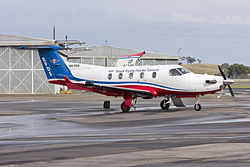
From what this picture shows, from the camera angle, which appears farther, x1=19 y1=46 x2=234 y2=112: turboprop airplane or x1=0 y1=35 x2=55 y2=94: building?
x1=0 y1=35 x2=55 y2=94: building

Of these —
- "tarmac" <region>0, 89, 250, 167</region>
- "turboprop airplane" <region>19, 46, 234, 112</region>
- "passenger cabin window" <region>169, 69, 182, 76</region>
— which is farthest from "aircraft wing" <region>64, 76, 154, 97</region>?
"tarmac" <region>0, 89, 250, 167</region>

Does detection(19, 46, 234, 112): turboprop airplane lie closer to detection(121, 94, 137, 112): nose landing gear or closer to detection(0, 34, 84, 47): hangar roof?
detection(121, 94, 137, 112): nose landing gear

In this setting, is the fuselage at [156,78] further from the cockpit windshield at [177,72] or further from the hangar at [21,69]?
the hangar at [21,69]

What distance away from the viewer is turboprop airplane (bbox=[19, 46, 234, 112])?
2881 cm

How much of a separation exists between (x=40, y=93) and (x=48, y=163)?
5918cm

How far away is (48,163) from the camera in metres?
10.1

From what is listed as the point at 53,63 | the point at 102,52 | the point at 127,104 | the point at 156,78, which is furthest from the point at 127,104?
the point at 102,52

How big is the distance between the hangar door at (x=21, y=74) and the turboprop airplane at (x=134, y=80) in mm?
34975

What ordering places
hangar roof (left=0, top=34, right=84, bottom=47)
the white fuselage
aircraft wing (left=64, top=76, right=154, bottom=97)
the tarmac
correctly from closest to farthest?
the tarmac < the white fuselage < aircraft wing (left=64, top=76, right=154, bottom=97) < hangar roof (left=0, top=34, right=84, bottom=47)

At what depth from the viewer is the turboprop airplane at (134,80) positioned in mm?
28812

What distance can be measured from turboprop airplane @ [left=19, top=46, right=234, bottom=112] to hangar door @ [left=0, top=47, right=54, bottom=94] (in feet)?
115

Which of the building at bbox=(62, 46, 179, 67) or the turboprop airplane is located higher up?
the building at bbox=(62, 46, 179, 67)

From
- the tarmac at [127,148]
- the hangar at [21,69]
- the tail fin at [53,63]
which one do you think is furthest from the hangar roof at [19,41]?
the tarmac at [127,148]

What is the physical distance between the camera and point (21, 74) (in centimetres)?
6838
